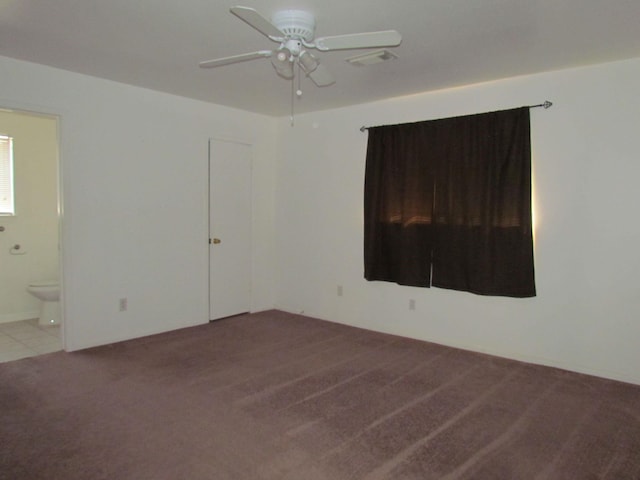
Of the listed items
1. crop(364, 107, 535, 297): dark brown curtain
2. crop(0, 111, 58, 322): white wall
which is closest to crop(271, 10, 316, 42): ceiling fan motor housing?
crop(364, 107, 535, 297): dark brown curtain

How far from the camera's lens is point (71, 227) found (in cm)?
372

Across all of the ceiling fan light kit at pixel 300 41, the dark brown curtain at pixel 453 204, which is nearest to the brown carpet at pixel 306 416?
the dark brown curtain at pixel 453 204

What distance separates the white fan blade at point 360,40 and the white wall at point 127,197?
2555mm

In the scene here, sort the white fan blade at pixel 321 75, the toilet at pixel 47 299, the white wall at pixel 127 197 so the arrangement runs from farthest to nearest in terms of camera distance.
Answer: the toilet at pixel 47 299, the white wall at pixel 127 197, the white fan blade at pixel 321 75

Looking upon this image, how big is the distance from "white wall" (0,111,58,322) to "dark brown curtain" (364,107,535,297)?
3.67m

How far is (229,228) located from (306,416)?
2.80 m

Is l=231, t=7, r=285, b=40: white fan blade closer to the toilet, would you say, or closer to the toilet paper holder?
the toilet

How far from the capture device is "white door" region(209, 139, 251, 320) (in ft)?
15.8

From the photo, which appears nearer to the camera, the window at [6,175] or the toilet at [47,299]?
the toilet at [47,299]

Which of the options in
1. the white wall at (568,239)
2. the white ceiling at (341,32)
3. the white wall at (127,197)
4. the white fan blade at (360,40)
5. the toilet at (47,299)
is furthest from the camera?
the toilet at (47,299)

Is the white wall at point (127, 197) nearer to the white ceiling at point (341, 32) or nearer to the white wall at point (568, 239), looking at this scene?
the white ceiling at point (341, 32)

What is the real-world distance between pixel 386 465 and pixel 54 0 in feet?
10.1

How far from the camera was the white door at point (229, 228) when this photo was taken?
15.8ft

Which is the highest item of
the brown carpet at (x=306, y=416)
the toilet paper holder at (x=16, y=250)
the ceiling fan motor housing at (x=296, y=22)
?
the ceiling fan motor housing at (x=296, y=22)
